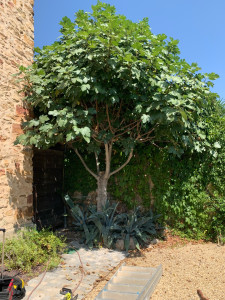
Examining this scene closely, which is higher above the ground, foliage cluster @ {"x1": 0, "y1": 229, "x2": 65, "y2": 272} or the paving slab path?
foliage cluster @ {"x1": 0, "y1": 229, "x2": 65, "y2": 272}

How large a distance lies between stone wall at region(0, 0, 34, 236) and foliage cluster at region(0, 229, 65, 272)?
1.35 ft

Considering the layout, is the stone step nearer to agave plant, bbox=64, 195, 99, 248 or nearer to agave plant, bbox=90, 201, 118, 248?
agave plant, bbox=90, 201, 118, 248

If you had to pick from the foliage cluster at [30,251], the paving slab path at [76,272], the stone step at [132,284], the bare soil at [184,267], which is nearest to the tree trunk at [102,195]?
the paving slab path at [76,272]

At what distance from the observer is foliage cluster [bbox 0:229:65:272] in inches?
173

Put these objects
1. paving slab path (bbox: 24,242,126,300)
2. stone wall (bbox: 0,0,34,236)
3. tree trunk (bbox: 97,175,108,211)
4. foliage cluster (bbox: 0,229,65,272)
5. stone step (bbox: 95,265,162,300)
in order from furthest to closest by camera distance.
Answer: tree trunk (bbox: 97,175,108,211), stone wall (bbox: 0,0,34,236), foliage cluster (bbox: 0,229,65,272), paving slab path (bbox: 24,242,126,300), stone step (bbox: 95,265,162,300)

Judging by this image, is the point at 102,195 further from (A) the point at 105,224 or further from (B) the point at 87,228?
(B) the point at 87,228

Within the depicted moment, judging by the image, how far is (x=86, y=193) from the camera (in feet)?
24.8

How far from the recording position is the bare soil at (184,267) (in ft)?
12.7

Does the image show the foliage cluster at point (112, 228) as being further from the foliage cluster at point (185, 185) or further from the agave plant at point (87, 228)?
the foliage cluster at point (185, 185)

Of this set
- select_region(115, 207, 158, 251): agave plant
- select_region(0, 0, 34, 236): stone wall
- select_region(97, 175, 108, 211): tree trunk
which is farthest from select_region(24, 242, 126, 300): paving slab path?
select_region(0, 0, 34, 236): stone wall

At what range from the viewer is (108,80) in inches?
204

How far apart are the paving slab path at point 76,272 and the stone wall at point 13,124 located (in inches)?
51.1

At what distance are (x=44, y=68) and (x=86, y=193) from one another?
3.39 meters

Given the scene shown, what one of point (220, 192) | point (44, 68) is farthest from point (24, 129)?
point (220, 192)
